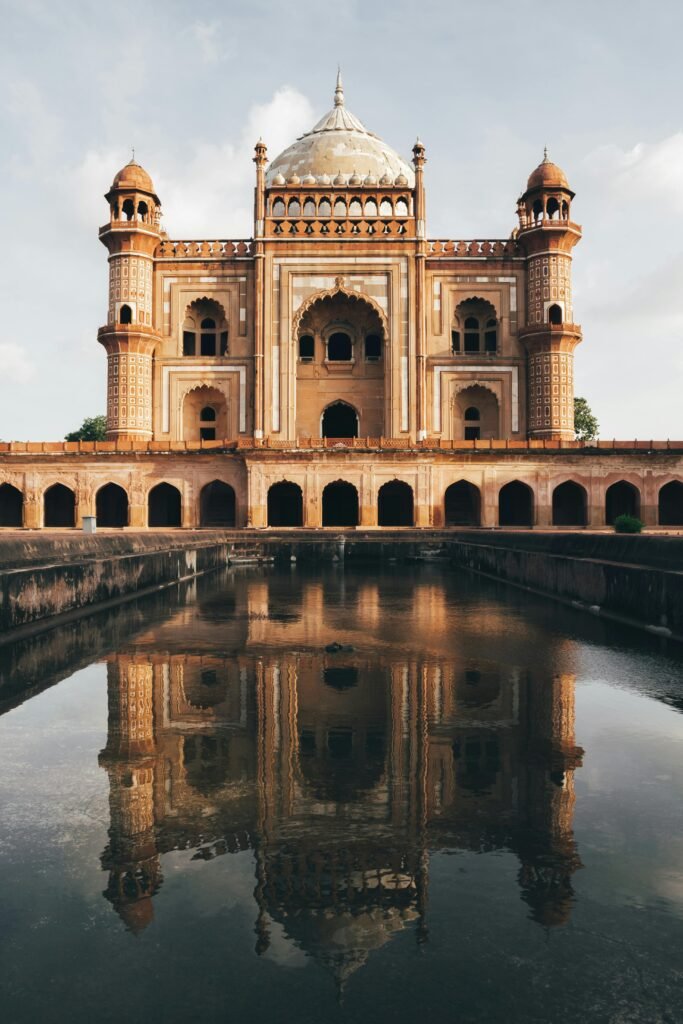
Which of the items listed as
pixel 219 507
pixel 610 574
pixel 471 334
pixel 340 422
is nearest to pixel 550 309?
pixel 471 334

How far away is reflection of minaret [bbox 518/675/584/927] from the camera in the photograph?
1924 millimetres

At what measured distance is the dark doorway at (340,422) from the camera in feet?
127

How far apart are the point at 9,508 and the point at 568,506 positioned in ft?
85.7

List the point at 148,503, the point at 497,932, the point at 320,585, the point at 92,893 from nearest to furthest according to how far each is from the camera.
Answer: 1. the point at 497,932
2. the point at 92,893
3. the point at 320,585
4. the point at 148,503

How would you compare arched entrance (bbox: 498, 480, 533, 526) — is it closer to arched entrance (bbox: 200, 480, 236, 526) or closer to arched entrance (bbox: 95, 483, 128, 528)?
arched entrance (bbox: 200, 480, 236, 526)

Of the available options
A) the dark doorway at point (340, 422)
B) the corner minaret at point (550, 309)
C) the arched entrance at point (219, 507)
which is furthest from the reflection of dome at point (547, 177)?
the arched entrance at point (219, 507)

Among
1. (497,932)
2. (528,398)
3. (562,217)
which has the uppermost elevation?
(562,217)

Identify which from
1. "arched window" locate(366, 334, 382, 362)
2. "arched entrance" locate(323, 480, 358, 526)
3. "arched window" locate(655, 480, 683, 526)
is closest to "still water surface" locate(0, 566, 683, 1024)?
"arched entrance" locate(323, 480, 358, 526)

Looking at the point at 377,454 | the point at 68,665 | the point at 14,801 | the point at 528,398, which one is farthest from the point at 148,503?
the point at 14,801

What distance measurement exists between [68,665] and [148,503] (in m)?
29.2

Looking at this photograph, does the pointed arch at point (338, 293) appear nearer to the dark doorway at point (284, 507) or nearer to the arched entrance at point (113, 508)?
the dark doorway at point (284, 507)

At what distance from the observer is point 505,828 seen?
236 cm

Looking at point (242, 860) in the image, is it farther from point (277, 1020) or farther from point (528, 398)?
point (528, 398)

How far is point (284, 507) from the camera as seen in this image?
36156 mm
